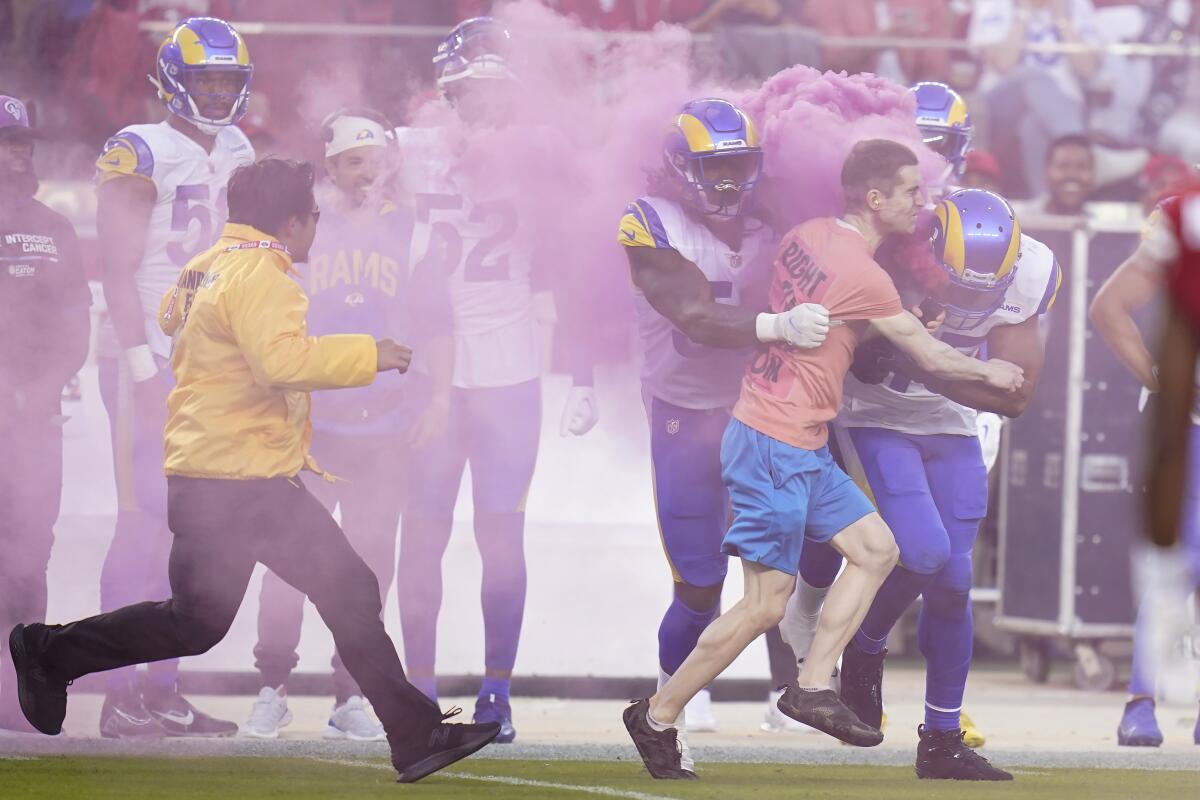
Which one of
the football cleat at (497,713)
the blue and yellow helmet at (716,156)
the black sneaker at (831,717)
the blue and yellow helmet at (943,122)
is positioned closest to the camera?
the black sneaker at (831,717)

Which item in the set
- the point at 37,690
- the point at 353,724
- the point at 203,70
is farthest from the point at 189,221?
the point at 37,690

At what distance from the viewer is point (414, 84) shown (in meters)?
7.52

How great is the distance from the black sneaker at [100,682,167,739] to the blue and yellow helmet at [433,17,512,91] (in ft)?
7.45

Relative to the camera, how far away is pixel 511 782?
560cm

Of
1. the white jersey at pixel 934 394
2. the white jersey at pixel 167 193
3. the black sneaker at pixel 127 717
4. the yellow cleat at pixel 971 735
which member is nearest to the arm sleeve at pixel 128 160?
the white jersey at pixel 167 193

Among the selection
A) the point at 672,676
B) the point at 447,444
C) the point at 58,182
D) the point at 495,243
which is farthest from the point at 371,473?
the point at 58,182

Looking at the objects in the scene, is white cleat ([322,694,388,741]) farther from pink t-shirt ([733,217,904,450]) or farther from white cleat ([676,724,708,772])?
pink t-shirt ([733,217,904,450])

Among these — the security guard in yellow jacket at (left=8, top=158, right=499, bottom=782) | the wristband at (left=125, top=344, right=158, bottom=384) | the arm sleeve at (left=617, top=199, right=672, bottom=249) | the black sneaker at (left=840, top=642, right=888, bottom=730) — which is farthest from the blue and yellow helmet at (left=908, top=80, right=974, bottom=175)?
the wristband at (left=125, top=344, right=158, bottom=384)

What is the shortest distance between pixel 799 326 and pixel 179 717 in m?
2.65

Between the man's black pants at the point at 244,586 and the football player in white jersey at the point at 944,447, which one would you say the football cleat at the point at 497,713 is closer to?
the football player in white jersey at the point at 944,447

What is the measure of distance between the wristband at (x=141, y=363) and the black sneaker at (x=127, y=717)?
1.02 m

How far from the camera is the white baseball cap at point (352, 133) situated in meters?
6.69

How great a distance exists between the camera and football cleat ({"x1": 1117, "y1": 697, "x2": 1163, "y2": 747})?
702 cm

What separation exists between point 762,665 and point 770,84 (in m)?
2.84
